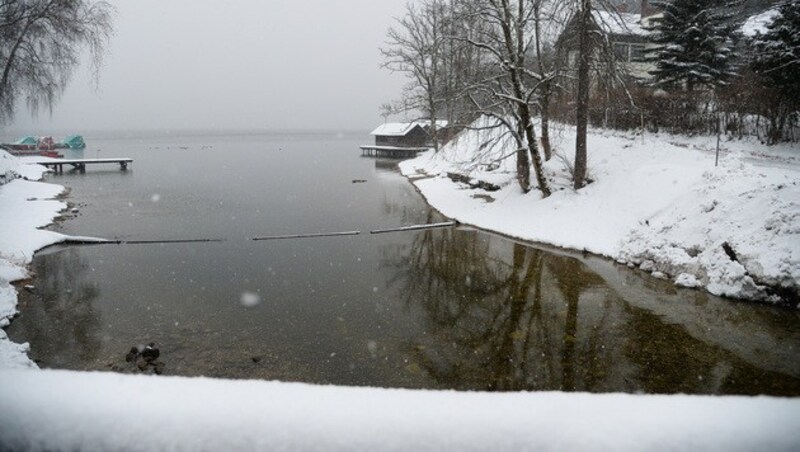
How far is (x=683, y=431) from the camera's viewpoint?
5.18 ft

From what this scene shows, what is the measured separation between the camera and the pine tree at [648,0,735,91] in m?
25.4

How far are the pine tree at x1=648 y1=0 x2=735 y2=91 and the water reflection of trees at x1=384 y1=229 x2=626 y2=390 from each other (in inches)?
711

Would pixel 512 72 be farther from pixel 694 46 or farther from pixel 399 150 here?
pixel 399 150

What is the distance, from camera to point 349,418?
164 cm

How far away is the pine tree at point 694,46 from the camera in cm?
2542

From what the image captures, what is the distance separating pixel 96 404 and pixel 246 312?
986 cm

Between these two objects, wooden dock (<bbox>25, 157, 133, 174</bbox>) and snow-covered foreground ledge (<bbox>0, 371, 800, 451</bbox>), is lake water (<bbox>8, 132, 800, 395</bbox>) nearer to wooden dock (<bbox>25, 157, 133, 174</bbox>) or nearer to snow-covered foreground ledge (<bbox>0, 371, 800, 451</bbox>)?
snow-covered foreground ledge (<bbox>0, 371, 800, 451</bbox>)

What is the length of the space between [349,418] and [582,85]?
20.1 meters

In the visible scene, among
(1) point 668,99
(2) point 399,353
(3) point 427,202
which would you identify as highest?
(1) point 668,99

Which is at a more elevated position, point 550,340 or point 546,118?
point 546,118

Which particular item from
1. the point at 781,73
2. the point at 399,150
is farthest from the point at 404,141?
the point at 781,73

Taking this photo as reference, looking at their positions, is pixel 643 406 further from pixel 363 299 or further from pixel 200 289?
pixel 200 289

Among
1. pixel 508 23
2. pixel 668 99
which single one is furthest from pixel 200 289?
pixel 668 99

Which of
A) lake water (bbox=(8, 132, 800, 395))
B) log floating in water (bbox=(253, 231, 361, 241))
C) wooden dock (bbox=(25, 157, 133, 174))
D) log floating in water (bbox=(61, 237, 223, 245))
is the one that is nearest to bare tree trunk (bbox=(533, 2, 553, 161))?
lake water (bbox=(8, 132, 800, 395))
